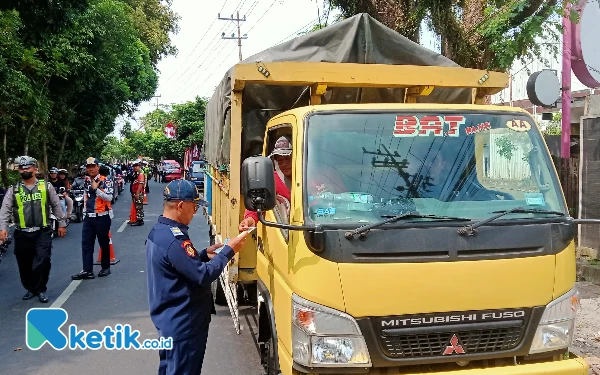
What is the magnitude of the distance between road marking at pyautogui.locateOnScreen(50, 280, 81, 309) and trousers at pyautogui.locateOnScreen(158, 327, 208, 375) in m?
4.04

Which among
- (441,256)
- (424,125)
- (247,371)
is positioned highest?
(424,125)

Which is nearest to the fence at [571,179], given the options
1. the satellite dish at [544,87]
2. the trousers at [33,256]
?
the satellite dish at [544,87]

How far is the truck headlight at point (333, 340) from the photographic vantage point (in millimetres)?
2789

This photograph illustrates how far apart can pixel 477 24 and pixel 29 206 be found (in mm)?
8265

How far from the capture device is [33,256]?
22.3 ft

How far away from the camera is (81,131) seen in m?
24.0

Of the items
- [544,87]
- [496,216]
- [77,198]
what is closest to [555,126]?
[544,87]

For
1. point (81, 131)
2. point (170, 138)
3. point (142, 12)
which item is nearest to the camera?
point (81, 131)

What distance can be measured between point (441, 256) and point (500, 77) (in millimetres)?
2067

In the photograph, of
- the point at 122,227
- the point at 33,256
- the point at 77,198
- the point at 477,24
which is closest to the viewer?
the point at 33,256

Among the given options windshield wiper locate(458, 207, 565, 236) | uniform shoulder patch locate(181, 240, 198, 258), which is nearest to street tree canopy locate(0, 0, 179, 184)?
uniform shoulder patch locate(181, 240, 198, 258)

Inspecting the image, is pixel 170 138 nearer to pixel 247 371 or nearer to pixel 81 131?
pixel 81 131

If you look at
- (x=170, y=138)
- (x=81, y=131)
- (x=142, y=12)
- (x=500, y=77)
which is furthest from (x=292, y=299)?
(x=170, y=138)

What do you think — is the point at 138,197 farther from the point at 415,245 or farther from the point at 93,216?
the point at 415,245
